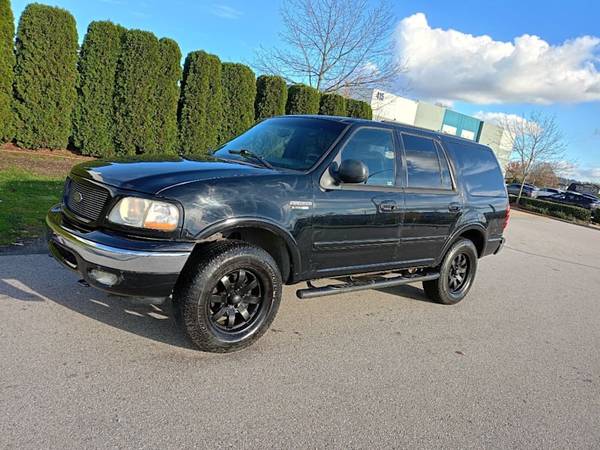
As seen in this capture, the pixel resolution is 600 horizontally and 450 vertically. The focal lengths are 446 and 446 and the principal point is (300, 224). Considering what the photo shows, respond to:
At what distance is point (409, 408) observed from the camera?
121 inches

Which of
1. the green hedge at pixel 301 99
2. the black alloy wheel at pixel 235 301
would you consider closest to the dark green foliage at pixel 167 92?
the green hedge at pixel 301 99

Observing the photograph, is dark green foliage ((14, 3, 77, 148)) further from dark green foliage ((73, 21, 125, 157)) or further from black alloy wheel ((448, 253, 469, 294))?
black alloy wheel ((448, 253, 469, 294))

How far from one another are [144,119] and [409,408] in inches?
460

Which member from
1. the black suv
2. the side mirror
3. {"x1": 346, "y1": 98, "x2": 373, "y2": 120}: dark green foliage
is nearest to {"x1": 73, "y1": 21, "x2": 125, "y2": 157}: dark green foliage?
{"x1": 346, "y1": 98, "x2": 373, "y2": 120}: dark green foliage

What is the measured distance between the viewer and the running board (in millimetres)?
3905

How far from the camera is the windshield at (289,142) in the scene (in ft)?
13.2

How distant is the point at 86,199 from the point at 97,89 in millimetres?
10089

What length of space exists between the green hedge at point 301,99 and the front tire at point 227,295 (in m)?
13.2

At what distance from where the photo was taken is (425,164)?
4.82m

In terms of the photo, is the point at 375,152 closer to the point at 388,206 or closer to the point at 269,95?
the point at 388,206

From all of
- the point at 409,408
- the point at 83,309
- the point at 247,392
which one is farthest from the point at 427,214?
the point at 83,309

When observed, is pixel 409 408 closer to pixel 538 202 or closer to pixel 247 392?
pixel 247 392

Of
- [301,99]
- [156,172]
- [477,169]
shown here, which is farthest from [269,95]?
[156,172]

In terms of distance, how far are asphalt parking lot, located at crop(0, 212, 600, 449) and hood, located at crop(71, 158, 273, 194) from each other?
0.85 meters
